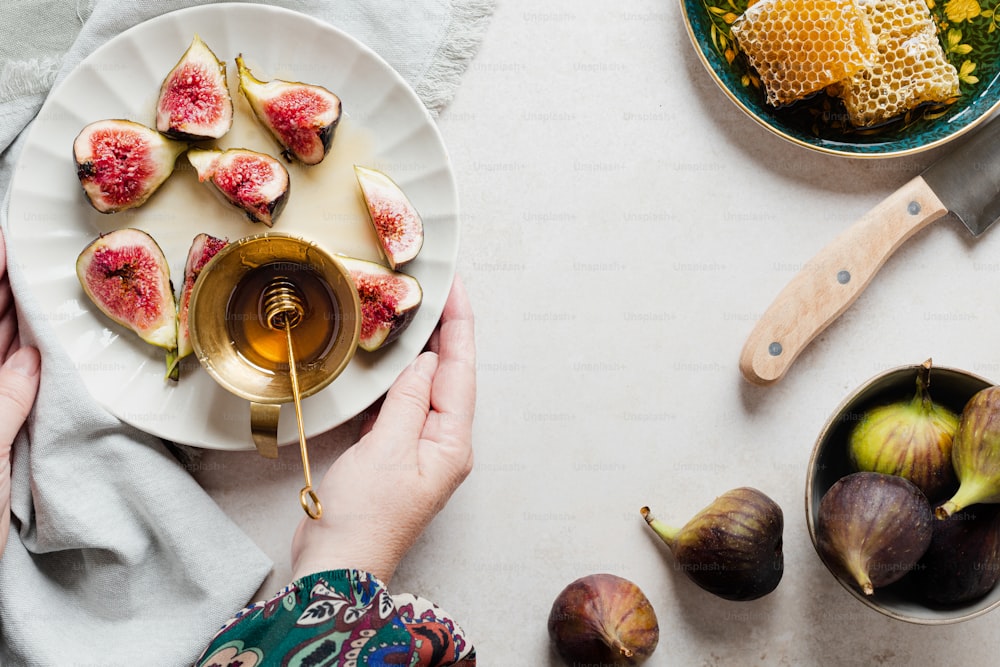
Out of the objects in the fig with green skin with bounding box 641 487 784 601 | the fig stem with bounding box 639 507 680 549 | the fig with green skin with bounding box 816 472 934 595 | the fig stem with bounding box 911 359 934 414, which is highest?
the fig stem with bounding box 911 359 934 414

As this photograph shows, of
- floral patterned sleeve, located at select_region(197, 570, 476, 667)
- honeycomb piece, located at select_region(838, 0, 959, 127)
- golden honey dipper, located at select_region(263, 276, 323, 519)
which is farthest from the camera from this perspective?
honeycomb piece, located at select_region(838, 0, 959, 127)

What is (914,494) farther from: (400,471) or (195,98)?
(195,98)

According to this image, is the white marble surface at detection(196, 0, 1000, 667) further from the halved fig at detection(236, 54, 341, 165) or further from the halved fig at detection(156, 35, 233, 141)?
the halved fig at detection(156, 35, 233, 141)

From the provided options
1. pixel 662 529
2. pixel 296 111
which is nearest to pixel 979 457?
pixel 662 529

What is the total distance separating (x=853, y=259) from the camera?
149 centimetres

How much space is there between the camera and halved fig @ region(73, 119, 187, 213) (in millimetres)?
1374

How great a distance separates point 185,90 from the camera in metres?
1.39

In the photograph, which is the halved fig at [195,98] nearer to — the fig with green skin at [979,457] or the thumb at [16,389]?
the thumb at [16,389]

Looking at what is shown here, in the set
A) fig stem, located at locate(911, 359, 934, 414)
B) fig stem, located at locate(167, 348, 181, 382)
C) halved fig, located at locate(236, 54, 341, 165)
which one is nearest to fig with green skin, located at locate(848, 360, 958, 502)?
fig stem, located at locate(911, 359, 934, 414)

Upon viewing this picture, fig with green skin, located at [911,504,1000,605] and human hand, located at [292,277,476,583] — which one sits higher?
human hand, located at [292,277,476,583]

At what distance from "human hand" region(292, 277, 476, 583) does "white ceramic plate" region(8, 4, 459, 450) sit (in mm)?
59

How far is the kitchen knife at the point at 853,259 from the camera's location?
58.5 inches

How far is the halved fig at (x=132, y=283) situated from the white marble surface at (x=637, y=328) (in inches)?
15.7

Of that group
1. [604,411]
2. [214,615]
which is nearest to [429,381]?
[604,411]
